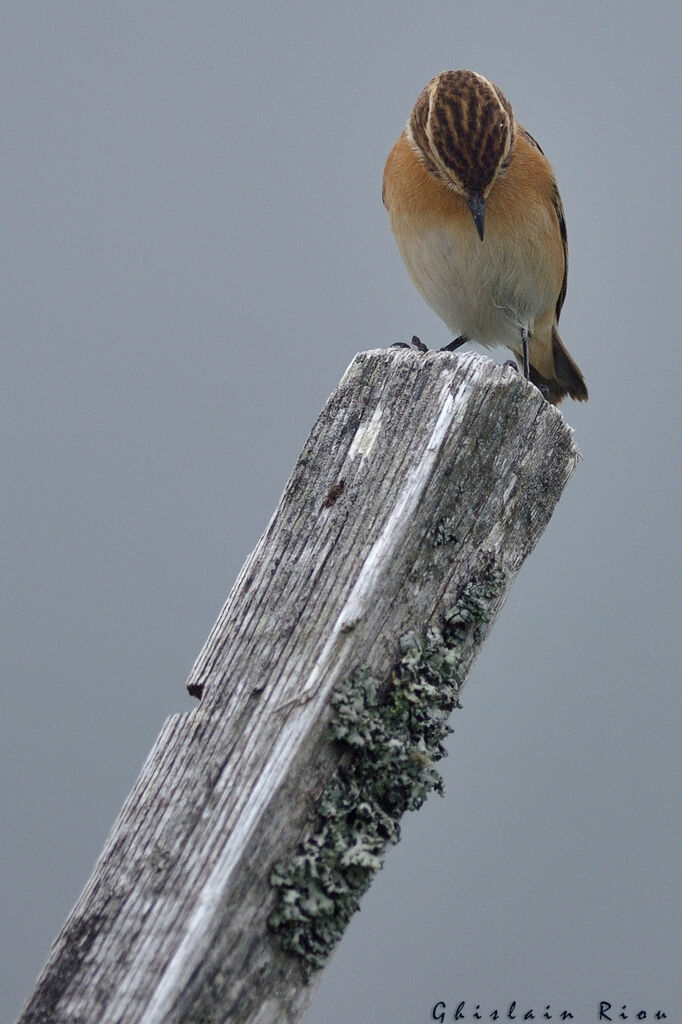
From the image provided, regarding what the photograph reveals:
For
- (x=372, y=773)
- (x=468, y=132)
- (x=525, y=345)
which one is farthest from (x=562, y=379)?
(x=372, y=773)

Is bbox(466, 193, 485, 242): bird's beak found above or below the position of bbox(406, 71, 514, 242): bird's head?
below

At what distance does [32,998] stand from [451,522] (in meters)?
1.08

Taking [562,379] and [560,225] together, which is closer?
[560,225]

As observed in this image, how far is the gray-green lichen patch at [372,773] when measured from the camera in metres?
1.66

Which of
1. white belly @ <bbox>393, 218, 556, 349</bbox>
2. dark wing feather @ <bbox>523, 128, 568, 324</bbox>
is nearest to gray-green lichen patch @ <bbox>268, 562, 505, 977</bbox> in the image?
white belly @ <bbox>393, 218, 556, 349</bbox>

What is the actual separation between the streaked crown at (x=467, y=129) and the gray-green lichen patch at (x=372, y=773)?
2038 millimetres

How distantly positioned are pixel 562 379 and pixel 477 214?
4.97ft

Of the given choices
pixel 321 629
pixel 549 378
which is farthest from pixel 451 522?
pixel 549 378

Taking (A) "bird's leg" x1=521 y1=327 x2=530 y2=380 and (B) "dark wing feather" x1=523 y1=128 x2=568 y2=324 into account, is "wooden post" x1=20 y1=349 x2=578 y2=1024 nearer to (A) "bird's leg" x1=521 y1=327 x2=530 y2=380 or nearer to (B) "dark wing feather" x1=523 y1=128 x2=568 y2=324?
(A) "bird's leg" x1=521 y1=327 x2=530 y2=380

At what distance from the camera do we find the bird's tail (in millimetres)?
4898

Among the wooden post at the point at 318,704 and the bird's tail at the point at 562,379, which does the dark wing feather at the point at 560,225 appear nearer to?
the bird's tail at the point at 562,379

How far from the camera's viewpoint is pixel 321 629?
1.80 metres

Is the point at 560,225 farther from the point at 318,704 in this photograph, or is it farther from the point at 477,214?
the point at 318,704

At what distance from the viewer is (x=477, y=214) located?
3625 millimetres
